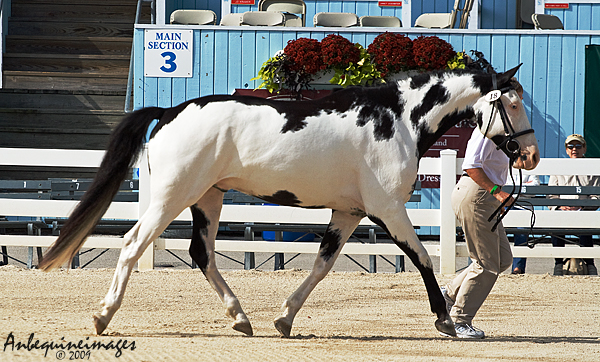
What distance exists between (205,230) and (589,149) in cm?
821

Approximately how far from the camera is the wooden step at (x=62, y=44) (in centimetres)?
1304

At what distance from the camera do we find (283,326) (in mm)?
4414

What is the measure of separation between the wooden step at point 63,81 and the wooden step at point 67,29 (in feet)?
3.85

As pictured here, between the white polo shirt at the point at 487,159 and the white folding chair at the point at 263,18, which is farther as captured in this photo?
the white folding chair at the point at 263,18

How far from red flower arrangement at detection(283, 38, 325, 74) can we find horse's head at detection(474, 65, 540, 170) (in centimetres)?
639

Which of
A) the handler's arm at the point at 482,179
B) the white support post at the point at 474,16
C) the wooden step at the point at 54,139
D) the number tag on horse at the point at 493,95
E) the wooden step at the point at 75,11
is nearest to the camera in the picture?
the number tag on horse at the point at 493,95

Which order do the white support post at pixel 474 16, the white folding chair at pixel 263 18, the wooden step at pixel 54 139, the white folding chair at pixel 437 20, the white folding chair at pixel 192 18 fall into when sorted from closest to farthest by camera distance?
the wooden step at pixel 54 139 < the white folding chair at pixel 263 18 < the white folding chair at pixel 192 18 < the white folding chair at pixel 437 20 < the white support post at pixel 474 16

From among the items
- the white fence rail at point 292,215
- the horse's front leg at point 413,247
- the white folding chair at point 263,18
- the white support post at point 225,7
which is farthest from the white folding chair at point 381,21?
the horse's front leg at point 413,247

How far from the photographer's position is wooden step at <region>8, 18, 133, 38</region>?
13.4m

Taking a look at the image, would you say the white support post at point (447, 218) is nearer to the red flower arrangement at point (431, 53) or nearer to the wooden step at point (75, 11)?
the red flower arrangement at point (431, 53)

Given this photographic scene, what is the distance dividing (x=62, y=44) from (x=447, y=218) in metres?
8.75

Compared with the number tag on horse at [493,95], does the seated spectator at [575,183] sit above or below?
below

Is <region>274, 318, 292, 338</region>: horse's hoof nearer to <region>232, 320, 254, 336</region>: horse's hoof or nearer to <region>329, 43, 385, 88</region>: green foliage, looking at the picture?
<region>232, 320, 254, 336</region>: horse's hoof

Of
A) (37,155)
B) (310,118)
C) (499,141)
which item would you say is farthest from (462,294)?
(37,155)
